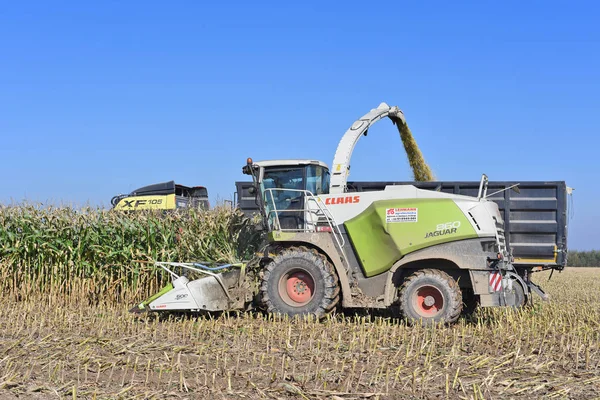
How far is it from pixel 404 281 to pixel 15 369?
16.6 ft

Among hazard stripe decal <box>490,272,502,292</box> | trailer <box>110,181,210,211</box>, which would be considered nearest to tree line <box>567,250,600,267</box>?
trailer <box>110,181,210,211</box>

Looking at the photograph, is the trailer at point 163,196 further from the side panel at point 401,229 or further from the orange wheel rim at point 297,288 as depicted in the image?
the side panel at point 401,229

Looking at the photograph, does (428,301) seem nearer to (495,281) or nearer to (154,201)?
(495,281)

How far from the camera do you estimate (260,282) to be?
9.71 m

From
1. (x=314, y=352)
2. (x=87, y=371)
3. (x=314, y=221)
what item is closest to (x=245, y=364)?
(x=314, y=352)

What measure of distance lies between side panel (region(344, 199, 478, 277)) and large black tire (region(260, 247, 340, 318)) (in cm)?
56

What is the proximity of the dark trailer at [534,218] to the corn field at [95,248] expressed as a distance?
4246mm

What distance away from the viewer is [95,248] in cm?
1192

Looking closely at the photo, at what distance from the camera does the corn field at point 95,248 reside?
38.1ft

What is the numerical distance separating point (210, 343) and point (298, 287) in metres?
2.24

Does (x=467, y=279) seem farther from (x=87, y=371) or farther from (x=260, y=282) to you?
(x=87, y=371)

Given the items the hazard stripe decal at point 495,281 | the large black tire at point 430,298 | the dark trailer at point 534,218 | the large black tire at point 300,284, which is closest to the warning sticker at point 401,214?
the large black tire at point 430,298

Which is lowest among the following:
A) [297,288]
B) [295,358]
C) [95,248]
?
[295,358]

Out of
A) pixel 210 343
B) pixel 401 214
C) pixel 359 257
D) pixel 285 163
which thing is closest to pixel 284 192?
pixel 285 163
